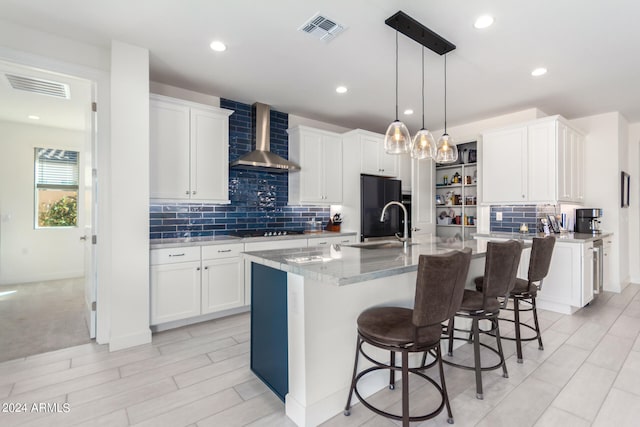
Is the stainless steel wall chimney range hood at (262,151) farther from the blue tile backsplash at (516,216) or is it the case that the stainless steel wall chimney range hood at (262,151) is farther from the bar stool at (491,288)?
the blue tile backsplash at (516,216)

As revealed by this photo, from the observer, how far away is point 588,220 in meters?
4.54

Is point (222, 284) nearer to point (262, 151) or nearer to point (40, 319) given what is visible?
point (262, 151)

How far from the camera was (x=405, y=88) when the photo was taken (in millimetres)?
3830

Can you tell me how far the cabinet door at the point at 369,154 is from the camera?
4.84 metres

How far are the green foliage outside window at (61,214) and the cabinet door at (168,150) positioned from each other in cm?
380

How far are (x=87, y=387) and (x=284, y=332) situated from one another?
152 centimetres

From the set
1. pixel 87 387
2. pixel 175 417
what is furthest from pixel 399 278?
pixel 87 387

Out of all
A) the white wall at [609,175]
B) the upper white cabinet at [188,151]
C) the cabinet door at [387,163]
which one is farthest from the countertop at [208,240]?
the white wall at [609,175]

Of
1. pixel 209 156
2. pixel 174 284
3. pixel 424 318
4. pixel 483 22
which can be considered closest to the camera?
pixel 424 318

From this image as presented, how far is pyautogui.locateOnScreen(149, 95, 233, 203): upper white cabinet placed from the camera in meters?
3.33

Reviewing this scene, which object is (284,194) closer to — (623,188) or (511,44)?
(511,44)

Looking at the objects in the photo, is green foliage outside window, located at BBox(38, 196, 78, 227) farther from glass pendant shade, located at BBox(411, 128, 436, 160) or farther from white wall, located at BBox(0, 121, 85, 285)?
glass pendant shade, located at BBox(411, 128, 436, 160)

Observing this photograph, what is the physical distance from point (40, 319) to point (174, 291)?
5.73 feet

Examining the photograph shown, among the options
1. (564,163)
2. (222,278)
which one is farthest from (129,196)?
(564,163)
